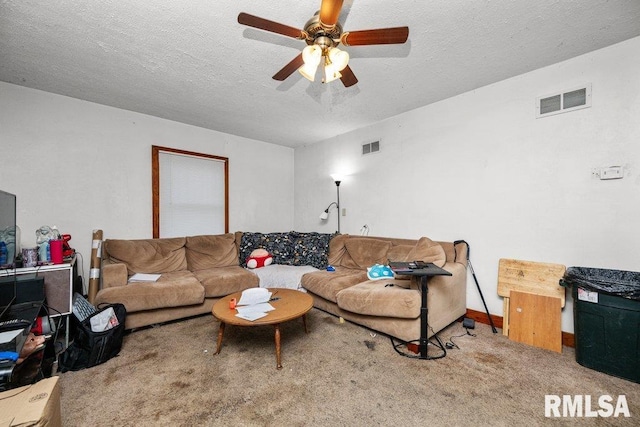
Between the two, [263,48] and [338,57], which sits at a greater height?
[263,48]

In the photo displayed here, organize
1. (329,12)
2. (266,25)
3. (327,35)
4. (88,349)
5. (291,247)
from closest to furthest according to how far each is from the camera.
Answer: (329,12), (266,25), (327,35), (88,349), (291,247)

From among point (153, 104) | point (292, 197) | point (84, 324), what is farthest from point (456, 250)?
point (153, 104)

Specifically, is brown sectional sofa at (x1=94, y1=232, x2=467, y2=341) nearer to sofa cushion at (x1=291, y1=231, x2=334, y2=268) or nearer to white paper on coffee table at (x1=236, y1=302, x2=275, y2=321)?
sofa cushion at (x1=291, y1=231, x2=334, y2=268)

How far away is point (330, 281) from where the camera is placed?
2959 millimetres

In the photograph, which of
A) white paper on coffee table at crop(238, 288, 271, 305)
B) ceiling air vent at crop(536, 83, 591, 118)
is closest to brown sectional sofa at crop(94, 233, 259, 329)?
white paper on coffee table at crop(238, 288, 271, 305)

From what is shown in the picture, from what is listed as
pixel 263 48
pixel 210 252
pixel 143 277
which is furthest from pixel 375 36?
pixel 210 252

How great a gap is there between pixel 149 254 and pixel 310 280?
6.72 feet

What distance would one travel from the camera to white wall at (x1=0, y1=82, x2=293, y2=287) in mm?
2703

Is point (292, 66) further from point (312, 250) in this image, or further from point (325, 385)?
point (312, 250)

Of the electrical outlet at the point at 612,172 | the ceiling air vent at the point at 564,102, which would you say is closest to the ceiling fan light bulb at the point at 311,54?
the ceiling air vent at the point at 564,102

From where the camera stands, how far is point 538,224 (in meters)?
2.45

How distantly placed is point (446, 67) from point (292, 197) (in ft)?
11.2

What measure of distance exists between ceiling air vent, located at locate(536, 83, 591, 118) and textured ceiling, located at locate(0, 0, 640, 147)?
0.31 m

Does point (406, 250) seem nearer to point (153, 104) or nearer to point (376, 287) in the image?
point (376, 287)
